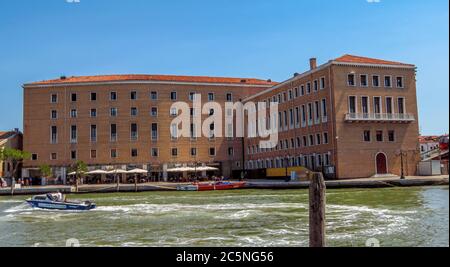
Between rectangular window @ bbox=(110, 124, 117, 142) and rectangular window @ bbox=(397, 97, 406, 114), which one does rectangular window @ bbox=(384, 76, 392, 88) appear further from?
rectangular window @ bbox=(110, 124, 117, 142)

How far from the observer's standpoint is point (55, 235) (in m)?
11.5

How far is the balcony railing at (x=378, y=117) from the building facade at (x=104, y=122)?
1466cm

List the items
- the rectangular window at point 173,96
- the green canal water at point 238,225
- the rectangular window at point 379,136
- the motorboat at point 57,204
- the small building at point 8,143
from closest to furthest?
1. the green canal water at point 238,225
2. the motorboat at point 57,204
3. the rectangular window at point 379,136
4. the small building at point 8,143
5. the rectangular window at point 173,96

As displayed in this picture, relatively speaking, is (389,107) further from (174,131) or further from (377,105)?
(174,131)

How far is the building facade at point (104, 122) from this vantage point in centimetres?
3944

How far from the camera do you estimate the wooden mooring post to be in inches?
200

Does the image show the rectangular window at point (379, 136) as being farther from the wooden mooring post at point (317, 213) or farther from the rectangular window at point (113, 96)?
the wooden mooring post at point (317, 213)

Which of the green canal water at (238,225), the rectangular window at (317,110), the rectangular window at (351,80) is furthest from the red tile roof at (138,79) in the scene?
the green canal water at (238,225)

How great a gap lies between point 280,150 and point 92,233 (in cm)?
2609

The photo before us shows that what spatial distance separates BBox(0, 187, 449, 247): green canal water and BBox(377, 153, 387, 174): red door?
11307 mm

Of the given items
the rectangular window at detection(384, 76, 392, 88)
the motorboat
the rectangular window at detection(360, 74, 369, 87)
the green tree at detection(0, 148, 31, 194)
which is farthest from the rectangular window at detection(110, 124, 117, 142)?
the rectangular window at detection(384, 76, 392, 88)
